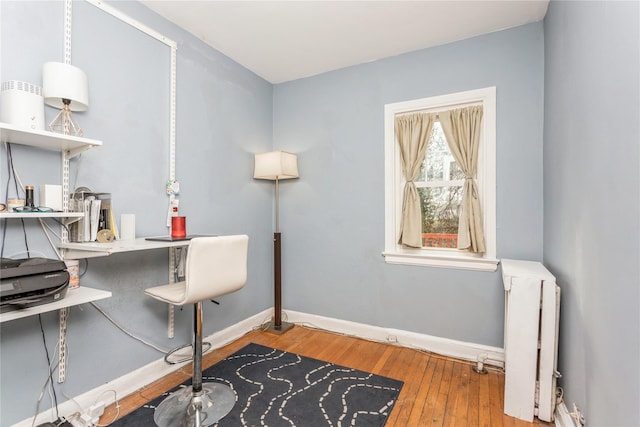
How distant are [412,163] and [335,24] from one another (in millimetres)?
1315

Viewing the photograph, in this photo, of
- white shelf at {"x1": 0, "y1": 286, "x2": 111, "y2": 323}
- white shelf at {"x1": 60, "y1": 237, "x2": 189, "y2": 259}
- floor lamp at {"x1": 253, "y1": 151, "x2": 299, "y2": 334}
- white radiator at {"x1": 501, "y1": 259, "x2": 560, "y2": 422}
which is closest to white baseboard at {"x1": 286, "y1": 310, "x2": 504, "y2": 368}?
floor lamp at {"x1": 253, "y1": 151, "x2": 299, "y2": 334}

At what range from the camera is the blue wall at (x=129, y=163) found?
61.6 inches

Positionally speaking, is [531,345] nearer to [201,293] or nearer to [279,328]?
[201,293]

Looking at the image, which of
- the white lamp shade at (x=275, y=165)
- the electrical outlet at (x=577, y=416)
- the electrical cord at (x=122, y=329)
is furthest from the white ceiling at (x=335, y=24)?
the electrical outlet at (x=577, y=416)

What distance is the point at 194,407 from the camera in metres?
1.79

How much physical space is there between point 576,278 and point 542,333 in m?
0.43

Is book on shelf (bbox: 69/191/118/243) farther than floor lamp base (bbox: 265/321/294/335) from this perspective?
No

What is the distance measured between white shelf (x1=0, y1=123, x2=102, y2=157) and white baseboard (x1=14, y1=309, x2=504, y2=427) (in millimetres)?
1451

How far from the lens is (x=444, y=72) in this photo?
260cm

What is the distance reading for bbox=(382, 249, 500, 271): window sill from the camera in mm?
2451

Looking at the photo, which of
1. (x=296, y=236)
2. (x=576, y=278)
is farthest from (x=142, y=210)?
(x=576, y=278)

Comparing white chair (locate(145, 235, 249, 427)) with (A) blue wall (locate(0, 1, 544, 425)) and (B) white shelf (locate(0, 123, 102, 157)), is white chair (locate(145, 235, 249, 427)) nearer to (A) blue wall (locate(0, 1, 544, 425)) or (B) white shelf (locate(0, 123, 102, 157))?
(A) blue wall (locate(0, 1, 544, 425))

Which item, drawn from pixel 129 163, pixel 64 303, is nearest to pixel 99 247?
pixel 64 303

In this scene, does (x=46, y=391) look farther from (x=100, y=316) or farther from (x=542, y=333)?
(x=542, y=333)
